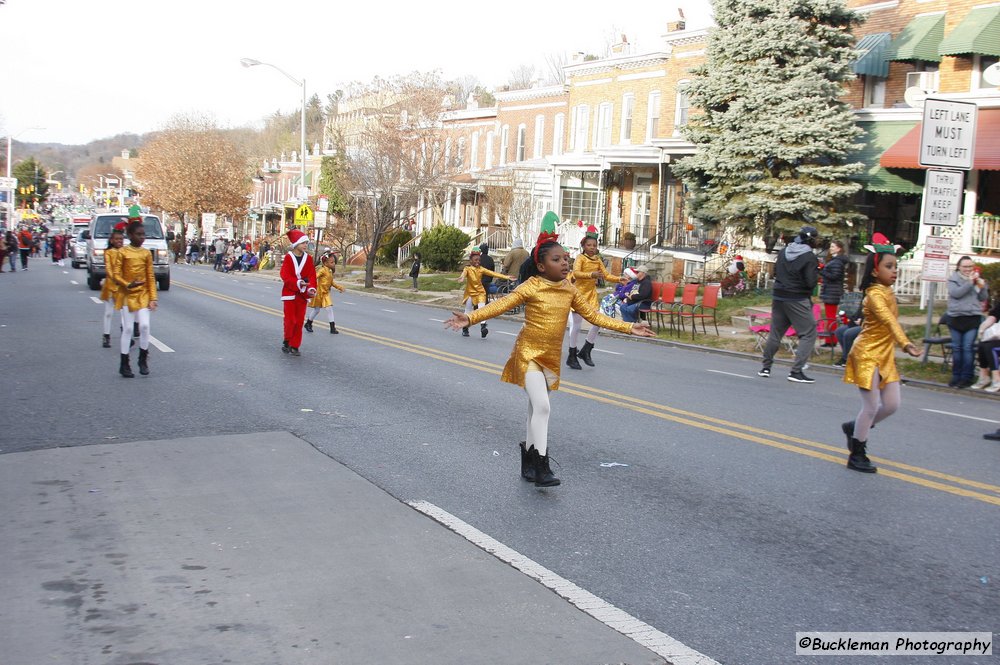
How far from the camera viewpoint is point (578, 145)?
42875 mm

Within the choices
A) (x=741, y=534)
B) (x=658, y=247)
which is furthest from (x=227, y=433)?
(x=658, y=247)

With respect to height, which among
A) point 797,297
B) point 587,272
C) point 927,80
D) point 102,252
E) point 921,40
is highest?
point 921,40

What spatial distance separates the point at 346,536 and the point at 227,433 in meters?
3.32

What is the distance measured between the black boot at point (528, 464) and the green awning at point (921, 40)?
23.1 metres

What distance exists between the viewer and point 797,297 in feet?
47.3

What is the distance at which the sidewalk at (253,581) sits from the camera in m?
4.29

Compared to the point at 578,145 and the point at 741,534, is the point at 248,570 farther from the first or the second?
the point at 578,145

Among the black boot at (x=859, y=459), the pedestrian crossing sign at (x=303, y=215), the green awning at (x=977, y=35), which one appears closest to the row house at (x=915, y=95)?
the green awning at (x=977, y=35)

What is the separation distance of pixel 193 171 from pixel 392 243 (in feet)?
83.4

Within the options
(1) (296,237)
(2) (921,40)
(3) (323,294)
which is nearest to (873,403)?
(1) (296,237)

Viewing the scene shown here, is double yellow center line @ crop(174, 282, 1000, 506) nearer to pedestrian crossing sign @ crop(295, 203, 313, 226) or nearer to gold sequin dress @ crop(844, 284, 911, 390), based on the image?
gold sequin dress @ crop(844, 284, 911, 390)

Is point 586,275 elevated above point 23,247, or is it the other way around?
point 586,275

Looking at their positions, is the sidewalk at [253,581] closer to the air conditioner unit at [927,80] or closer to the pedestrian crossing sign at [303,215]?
the air conditioner unit at [927,80]

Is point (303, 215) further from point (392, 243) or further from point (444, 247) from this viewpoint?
point (392, 243)
